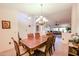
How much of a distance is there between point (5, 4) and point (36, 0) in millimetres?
561

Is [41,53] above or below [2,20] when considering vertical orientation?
below

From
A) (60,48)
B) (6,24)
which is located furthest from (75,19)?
(6,24)

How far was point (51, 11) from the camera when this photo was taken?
211 centimetres

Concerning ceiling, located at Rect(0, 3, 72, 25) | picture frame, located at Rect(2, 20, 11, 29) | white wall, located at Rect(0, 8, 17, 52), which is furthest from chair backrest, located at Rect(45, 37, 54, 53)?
picture frame, located at Rect(2, 20, 11, 29)

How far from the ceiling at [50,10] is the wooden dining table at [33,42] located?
1.28ft

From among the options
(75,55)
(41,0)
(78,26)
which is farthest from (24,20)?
(75,55)

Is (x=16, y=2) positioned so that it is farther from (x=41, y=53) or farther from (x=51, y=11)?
(x=41, y=53)

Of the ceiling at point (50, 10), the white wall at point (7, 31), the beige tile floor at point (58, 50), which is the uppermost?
the ceiling at point (50, 10)

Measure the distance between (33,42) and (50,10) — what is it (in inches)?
27.6

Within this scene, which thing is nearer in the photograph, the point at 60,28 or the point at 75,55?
the point at 75,55

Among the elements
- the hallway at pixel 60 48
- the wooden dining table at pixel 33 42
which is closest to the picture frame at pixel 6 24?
the wooden dining table at pixel 33 42

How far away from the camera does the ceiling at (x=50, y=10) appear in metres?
2.04

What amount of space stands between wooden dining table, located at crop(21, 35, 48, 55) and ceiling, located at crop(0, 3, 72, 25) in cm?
39

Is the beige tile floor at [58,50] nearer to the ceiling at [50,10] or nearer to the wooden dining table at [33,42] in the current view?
the wooden dining table at [33,42]
